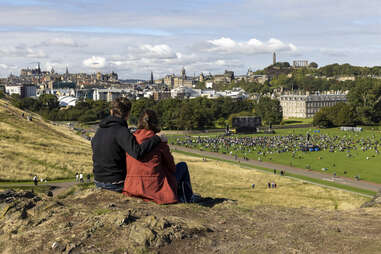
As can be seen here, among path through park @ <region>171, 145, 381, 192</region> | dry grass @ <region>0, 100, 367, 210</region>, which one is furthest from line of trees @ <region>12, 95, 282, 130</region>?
dry grass @ <region>0, 100, 367, 210</region>

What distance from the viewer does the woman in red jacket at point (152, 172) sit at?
879cm

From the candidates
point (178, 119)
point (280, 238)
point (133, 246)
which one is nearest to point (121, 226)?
point (133, 246)

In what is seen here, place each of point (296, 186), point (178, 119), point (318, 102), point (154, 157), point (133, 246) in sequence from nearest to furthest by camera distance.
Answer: point (133, 246)
point (154, 157)
point (296, 186)
point (178, 119)
point (318, 102)

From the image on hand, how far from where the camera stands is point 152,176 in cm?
888

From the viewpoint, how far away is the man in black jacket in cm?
862

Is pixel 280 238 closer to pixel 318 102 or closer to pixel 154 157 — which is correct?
pixel 154 157

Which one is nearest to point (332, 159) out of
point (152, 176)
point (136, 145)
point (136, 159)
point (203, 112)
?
point (152, 176)

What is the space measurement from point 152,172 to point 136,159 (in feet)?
1.41

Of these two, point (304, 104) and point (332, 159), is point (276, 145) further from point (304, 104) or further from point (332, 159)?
point (304, 104)

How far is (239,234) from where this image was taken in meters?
8.17

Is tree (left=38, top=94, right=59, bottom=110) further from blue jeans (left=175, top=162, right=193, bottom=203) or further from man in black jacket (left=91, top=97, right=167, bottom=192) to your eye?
blue jeans (left=175, top=162, right=193, bottom=203)

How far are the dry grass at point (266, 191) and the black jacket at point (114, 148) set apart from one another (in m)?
20.2

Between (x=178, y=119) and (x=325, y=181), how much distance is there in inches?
2821

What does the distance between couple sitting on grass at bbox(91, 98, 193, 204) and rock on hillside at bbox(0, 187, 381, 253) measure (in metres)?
0.28
